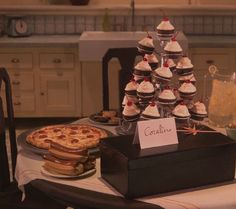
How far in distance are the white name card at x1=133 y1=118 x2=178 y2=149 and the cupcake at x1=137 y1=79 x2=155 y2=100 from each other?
22 cm

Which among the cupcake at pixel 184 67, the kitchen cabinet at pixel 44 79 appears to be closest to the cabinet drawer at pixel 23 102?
the kitchen cabinet at pixel 44 79

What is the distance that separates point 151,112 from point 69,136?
42 centimetres

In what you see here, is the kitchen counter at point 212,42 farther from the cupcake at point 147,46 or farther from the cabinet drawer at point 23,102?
the cupcake at point 147,46

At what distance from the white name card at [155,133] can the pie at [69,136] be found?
0.36 m

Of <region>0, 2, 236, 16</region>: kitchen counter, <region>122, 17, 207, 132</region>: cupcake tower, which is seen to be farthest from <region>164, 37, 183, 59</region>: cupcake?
<region>0, 2, 236, 16</region>: kitchen counter

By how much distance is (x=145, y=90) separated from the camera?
189 centimetres

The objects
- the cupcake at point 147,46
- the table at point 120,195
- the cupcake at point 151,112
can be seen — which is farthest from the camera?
the cupcake at point 147,46

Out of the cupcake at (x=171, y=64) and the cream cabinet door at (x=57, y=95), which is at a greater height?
the cupcake at (x=171, y=64)

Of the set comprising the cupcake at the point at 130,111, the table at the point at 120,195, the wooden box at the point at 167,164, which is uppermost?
the cupcake at the point at 130,111

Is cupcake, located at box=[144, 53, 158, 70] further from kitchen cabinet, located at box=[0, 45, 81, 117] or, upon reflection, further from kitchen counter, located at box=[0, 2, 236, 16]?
kitchen counter, located at box=[0, 2, 236, 16]

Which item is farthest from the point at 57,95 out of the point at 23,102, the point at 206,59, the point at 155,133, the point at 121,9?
the point at 155,133

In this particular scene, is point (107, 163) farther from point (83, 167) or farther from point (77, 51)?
point (77, 51)

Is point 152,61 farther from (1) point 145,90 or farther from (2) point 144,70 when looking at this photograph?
(1) point 145,90

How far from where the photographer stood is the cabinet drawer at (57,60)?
4758 mm
